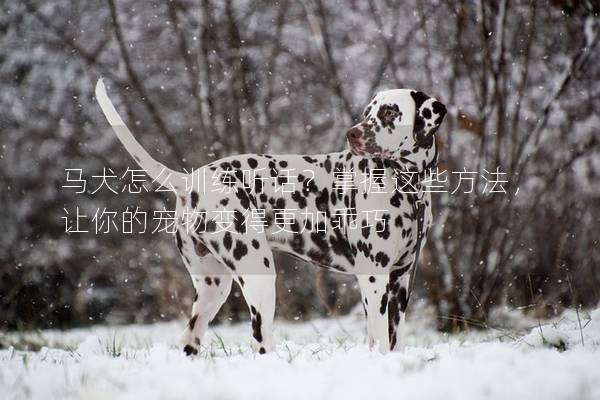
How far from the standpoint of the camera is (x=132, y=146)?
3910 mm

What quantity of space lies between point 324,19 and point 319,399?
5.42 meters

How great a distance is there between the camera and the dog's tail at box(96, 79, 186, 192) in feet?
12.7

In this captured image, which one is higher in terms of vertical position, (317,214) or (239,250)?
(317,214)

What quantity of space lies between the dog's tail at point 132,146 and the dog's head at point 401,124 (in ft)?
3.94

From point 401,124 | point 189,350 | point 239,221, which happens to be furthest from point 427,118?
point 189,350

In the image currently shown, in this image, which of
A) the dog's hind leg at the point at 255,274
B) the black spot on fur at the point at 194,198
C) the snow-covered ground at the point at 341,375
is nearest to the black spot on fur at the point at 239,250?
the dog's hind leg at the point at 255,274

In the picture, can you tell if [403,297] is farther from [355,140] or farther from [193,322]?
[193,322]

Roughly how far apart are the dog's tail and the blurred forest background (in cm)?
269

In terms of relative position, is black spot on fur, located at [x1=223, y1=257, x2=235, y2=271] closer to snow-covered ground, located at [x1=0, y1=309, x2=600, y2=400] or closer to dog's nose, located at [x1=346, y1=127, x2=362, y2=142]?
snow-covered ground, located at [x1=0, y1=309, x2=600, y2=400]

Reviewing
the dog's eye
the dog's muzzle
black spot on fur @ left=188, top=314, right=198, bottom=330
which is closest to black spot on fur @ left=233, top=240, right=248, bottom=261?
black spot on fur @ left=188, top=314, right=198, bottom=330

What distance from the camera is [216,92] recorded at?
23.1 ft

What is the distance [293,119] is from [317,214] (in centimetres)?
325

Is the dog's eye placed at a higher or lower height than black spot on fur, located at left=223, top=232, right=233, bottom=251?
higher

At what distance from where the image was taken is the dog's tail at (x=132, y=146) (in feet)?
12.7
